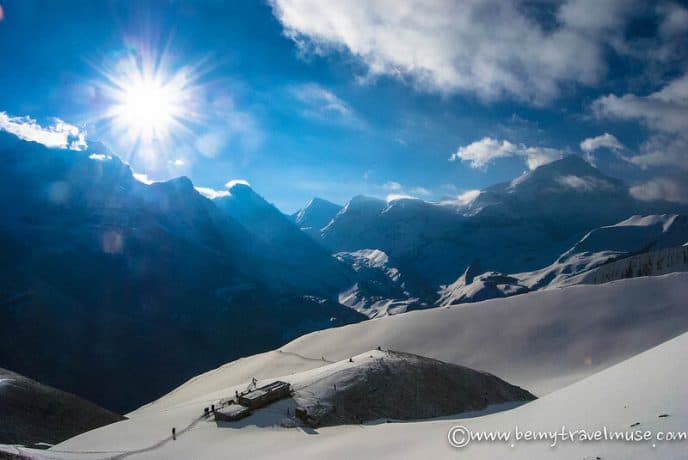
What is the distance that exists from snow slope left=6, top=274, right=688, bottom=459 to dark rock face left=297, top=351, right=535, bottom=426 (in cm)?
263

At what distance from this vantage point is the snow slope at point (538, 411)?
12438 millimetres

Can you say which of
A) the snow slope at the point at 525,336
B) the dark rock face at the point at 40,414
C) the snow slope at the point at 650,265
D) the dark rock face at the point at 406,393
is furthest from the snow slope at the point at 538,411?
the snow slope at the point at 650,265

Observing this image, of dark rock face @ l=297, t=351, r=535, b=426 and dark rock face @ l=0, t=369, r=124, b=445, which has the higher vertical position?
dark rock face @ l=0, t=369, r=124, b=445

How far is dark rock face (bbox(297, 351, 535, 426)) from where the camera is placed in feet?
107

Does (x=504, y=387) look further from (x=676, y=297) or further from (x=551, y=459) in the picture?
(x=676, y=297)

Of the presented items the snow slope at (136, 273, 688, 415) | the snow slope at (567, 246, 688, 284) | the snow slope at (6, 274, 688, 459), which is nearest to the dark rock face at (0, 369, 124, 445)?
the snow slope at (136, 273, 688, 415)

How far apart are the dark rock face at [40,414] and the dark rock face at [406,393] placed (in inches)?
1051

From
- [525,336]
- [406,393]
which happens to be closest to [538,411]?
[406,393]

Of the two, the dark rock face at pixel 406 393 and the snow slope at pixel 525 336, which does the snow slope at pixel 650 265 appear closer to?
the snow slope at pixel 525 336

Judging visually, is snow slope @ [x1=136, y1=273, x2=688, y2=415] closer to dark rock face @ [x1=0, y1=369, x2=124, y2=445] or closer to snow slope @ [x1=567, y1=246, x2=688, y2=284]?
dark rock face @ [x1=0, y1=369, x2=124, y2=445]

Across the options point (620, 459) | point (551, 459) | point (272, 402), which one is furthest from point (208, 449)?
point (620, 459)

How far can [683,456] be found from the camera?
29.9ft

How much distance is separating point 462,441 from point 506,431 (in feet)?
5.76

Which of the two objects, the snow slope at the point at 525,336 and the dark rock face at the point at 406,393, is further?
the snow slope at the point at 525,336
